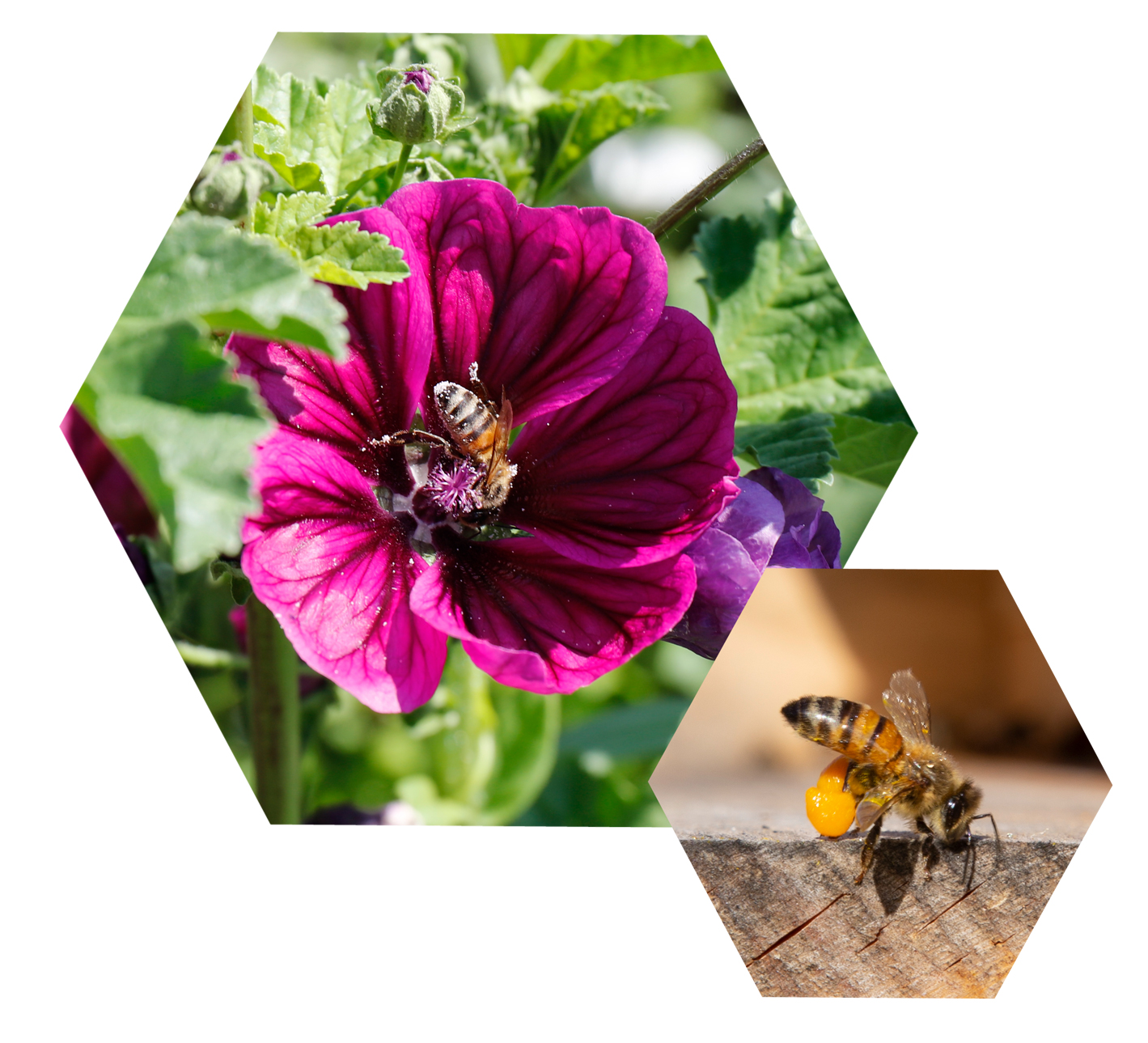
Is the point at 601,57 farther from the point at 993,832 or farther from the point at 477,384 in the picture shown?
the point at 993,832

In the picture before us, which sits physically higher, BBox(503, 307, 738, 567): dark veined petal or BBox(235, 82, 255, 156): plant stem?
BBox(235, 82, 255, 156): plant stem

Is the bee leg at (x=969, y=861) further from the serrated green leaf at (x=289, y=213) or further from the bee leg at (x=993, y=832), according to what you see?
the serrated green leaf at (x=289, y=213)

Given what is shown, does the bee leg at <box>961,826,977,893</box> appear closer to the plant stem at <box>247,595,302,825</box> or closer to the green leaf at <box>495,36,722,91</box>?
the plant stem at <box>247,595,302,825</box>

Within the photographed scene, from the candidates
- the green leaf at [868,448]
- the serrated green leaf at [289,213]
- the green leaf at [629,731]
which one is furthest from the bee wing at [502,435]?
the green leaf at [629,731]

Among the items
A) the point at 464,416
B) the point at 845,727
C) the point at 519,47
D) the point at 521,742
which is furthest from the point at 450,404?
the point at 521,742

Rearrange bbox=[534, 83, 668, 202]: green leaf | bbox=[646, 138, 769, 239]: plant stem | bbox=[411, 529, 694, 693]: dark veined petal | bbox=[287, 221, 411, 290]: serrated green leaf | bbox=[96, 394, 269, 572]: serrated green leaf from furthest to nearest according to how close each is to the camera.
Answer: bbox=[534, 83, 668, 202]: green leaf → bbox=[646, 138, 769, 239]: plant stem → bbox=[411, 529, 694, 693]: dark veined petal → bbox=[287, 221, 411, 290]: serrated green leaf → bbox=[96, 394, 269, 572]: serrated green leaf

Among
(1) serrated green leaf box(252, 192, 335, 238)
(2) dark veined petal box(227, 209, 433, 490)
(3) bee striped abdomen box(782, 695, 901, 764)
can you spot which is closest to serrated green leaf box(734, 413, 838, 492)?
(3) bee striped abdomen box(782, 695, 901, 764)

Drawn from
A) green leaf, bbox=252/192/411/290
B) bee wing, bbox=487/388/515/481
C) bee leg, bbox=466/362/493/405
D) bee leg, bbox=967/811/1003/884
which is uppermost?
green leaf, bbox=252/192/411/290
